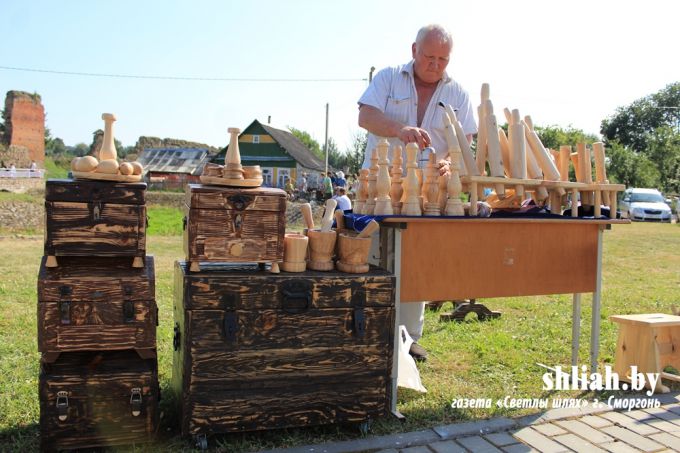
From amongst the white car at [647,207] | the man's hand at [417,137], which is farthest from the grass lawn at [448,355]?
the white car at [647,207]

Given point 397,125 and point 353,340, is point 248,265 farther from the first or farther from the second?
point 397,125

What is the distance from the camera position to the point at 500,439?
118 inches

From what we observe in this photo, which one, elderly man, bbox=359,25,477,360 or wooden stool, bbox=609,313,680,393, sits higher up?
elderly man, bbox=359,25,477,360

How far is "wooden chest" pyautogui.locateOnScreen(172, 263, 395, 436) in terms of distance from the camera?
264 centimetres

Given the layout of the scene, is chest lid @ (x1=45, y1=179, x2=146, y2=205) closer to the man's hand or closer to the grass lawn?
the grass lawn

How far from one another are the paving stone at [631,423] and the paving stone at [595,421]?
4 cm

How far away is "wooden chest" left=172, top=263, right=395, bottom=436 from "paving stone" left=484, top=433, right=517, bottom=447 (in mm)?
601

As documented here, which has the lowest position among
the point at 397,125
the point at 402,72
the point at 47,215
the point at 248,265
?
the point at 248,265

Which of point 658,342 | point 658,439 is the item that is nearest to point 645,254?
point 658,342

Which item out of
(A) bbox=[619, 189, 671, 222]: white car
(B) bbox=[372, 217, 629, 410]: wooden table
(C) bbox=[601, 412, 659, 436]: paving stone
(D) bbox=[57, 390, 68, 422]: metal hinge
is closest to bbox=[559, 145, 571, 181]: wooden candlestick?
(B) bbox=[372, 217, 629, 410]: wooden table

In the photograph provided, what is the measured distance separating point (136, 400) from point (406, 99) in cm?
260

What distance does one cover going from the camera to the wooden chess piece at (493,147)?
340cm

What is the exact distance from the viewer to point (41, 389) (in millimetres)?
2553

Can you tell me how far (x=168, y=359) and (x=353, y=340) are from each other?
1.89 meters
